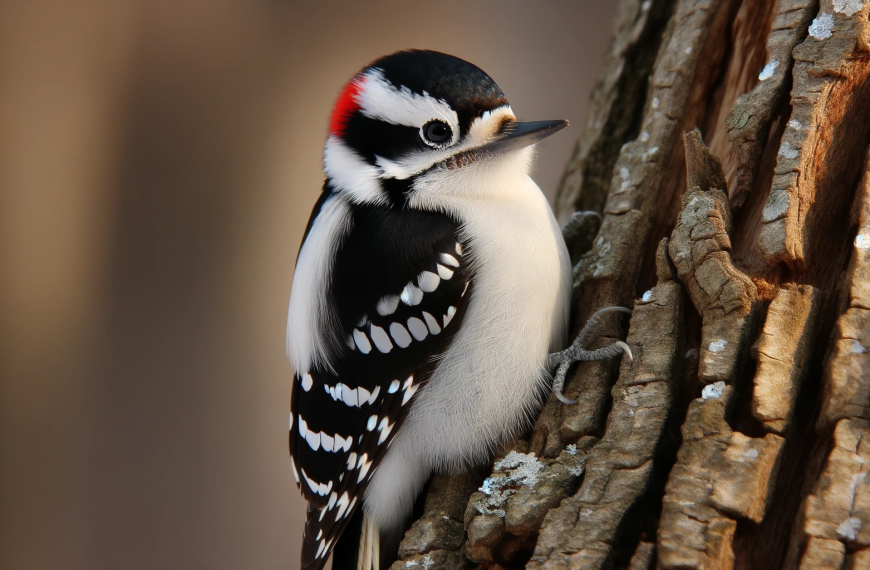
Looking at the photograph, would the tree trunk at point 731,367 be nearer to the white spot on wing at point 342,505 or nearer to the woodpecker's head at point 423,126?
the white spot on wing at point 342,505

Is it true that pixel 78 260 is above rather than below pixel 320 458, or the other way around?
above

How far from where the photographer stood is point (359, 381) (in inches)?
81.0

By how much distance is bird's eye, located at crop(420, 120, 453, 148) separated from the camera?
6.78ft

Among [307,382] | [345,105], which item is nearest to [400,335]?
A: [307,382]

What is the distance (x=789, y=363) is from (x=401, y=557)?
0.98 m

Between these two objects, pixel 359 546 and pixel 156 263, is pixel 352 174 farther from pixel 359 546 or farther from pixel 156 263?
pixel 156 263

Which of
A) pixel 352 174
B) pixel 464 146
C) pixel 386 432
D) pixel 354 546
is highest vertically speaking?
pixel 464 146

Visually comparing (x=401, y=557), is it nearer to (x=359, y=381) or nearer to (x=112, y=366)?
(x=359, y=381)

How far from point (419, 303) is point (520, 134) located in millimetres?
561

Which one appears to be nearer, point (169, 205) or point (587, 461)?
point (587, 461)

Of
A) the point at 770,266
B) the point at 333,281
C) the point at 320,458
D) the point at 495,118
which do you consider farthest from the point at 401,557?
the point at 495,118

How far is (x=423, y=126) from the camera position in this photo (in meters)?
2.06

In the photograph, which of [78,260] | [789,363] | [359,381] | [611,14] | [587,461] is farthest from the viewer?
[611,14]

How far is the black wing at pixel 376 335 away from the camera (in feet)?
6.50
